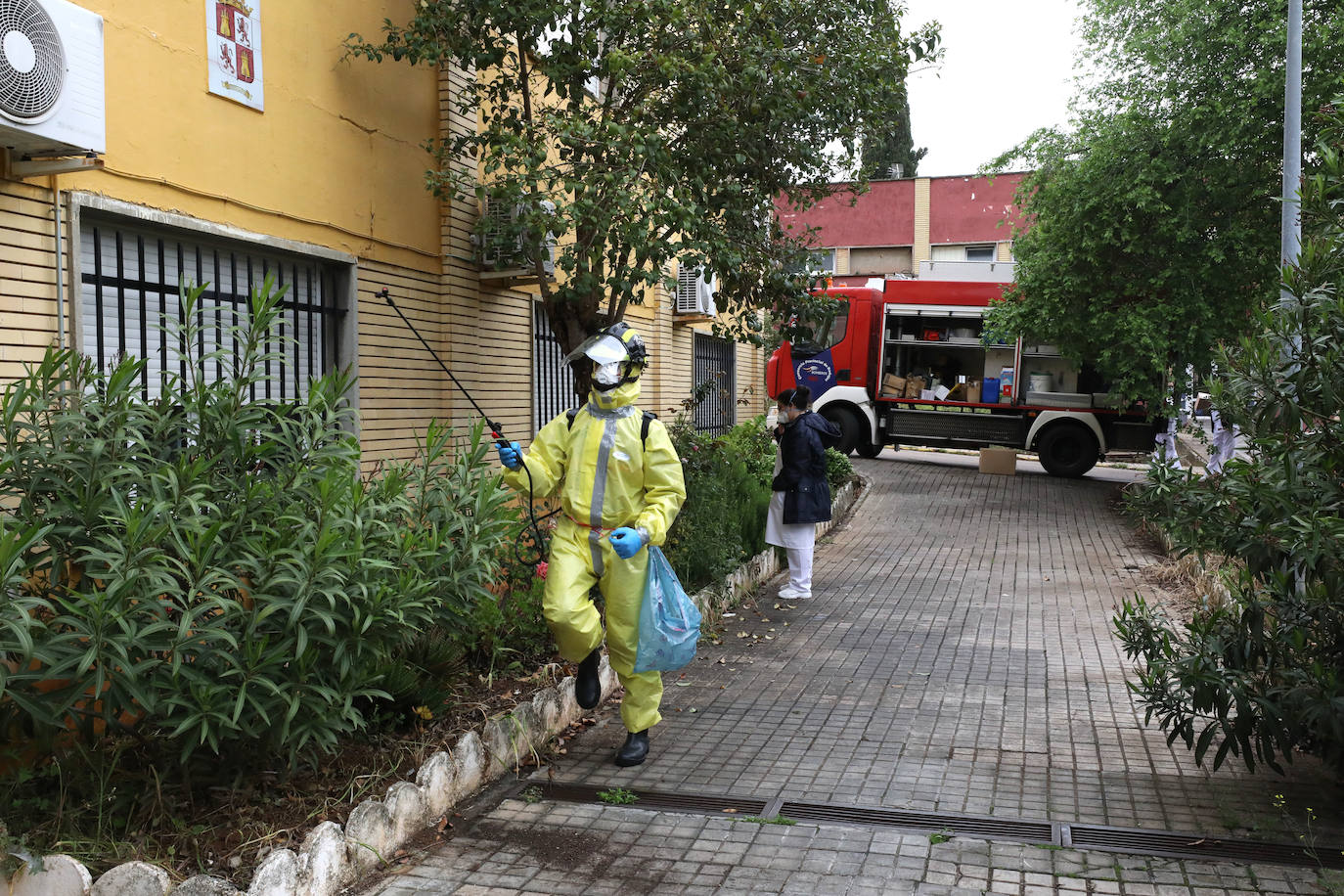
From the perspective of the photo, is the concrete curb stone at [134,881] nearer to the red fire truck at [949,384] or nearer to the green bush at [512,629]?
the green bush at [512,629]

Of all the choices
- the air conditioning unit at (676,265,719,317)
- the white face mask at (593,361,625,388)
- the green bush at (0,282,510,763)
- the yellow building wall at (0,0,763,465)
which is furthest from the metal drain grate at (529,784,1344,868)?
the air conditioning unit at (676,265,719,317)

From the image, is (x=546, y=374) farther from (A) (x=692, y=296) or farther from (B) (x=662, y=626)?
(B) (x=662, y=626)

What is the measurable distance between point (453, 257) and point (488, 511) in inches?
197

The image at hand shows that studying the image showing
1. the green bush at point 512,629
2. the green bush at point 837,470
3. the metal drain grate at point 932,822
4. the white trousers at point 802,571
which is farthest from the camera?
the green bush at point 837,470

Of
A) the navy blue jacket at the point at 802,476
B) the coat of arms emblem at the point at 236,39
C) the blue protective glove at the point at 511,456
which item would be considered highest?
the coat of arms emblem at the point at 236,39

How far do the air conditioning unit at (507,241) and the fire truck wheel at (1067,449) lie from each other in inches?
440

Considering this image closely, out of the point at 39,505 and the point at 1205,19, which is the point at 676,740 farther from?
the point at 1205,19

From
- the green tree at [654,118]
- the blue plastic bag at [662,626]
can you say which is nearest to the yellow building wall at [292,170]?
the green tree at [654,118]

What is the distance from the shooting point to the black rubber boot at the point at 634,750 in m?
4.81

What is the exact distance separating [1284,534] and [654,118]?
5742mm

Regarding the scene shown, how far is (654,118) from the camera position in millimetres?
8227

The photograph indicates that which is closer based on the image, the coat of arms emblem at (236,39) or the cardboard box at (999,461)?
the coat of arms emblem at (236,39)

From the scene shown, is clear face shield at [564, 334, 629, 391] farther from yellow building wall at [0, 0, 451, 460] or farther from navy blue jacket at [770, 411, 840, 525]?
navy blue jacket at [770, 411, 840, 525]

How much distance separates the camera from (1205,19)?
12.8 metres
